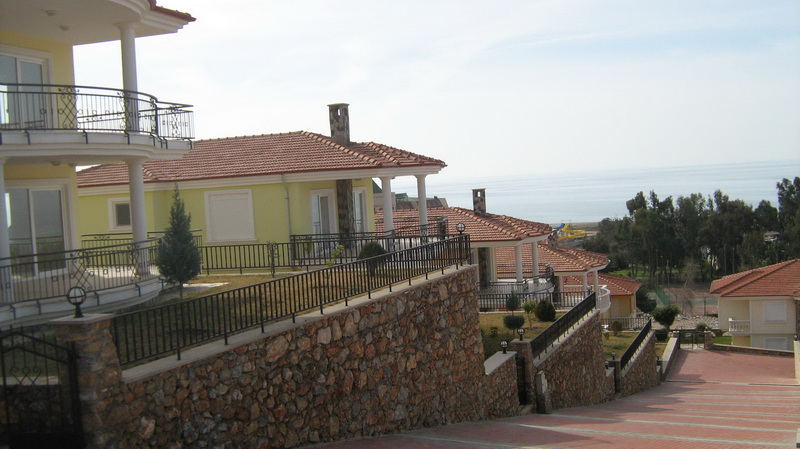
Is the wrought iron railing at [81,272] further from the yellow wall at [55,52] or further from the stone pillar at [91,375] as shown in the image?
the stone pillar at [91,375]

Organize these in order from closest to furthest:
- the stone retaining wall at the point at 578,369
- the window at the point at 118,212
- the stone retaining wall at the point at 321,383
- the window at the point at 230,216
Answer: the stone retaining wall at the point at 321,383 → the stone retaining wall at the point at 578,369 → the window at the point at 230,216 → the window at the point at 118,212

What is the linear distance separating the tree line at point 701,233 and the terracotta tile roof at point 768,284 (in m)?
32.3

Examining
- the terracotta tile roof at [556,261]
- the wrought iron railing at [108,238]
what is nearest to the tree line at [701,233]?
the terracotta tile roof at [556,261]

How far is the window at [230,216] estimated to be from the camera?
2278cm

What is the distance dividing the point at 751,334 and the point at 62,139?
1609 inches

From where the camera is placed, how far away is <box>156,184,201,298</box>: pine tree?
14.3m

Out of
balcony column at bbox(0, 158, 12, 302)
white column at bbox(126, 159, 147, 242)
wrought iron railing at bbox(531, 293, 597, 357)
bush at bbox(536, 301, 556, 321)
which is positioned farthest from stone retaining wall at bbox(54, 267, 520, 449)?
bush at bbox(536, 301, 556, 321)

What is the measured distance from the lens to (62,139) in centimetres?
1343

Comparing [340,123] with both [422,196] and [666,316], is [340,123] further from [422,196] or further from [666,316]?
[666,316]

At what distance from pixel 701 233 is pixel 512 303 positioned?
62278 millimetres

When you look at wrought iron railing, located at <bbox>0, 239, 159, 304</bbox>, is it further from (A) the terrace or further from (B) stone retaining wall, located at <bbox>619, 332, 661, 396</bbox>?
(B) stone retaining wall, located at <bbox>619, 332, 661, 396</bbox>

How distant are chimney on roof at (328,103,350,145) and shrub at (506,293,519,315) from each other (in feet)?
25.1

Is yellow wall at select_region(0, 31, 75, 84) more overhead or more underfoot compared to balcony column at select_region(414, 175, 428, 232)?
more overhead

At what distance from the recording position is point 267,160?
2330 centimetres
